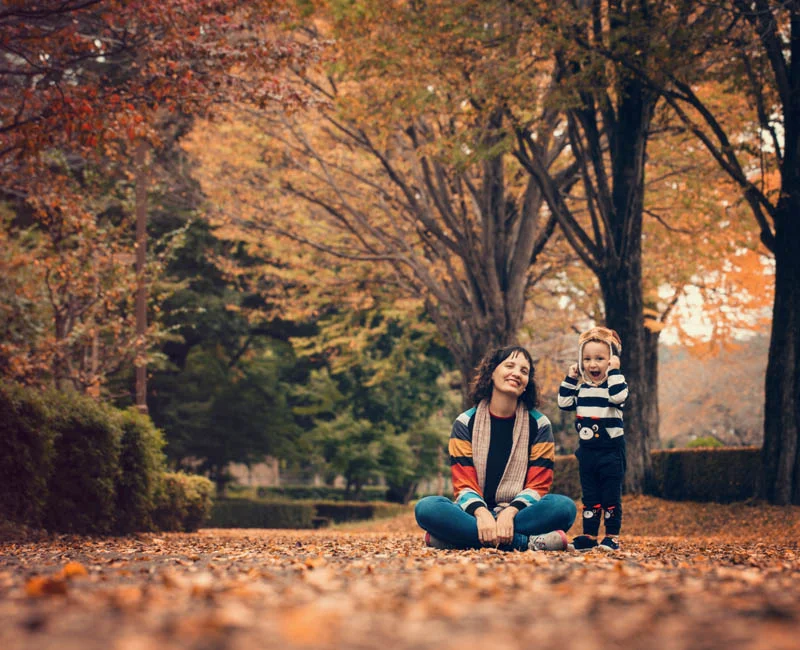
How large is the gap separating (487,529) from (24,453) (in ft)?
16.9

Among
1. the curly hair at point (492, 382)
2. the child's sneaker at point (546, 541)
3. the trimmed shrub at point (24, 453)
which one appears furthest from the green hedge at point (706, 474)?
the trimmed shrub at point (24, 453)

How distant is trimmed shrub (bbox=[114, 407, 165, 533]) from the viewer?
10984mm

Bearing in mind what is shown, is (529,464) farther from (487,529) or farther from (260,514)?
(260,514)

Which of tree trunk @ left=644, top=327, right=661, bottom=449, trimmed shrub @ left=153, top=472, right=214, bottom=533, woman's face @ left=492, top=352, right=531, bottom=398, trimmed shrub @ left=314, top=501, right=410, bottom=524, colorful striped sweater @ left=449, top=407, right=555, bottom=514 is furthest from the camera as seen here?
trimmed shrub @ left=314, top=501, right=410, bottom=524

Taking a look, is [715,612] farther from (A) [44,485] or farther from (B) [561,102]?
(B) [561,102]

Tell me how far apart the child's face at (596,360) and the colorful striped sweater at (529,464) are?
1.90ft

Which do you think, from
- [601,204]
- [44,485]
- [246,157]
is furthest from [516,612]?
→ [246,157]

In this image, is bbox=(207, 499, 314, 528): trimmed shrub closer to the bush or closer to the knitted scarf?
the bush

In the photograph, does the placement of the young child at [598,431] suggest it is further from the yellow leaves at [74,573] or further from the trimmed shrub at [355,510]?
the trimmed shrub at [355,510]

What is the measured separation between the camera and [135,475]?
11.2m

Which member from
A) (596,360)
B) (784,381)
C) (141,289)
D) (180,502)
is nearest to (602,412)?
(596,360)

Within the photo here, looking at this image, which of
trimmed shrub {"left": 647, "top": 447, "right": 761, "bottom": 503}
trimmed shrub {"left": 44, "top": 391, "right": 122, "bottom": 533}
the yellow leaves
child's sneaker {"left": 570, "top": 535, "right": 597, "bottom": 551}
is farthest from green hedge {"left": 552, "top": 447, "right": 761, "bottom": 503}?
the yellow leaves

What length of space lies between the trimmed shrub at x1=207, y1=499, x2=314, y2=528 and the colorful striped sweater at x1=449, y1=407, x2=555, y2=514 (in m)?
19.7

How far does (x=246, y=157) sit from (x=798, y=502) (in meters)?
13.1
